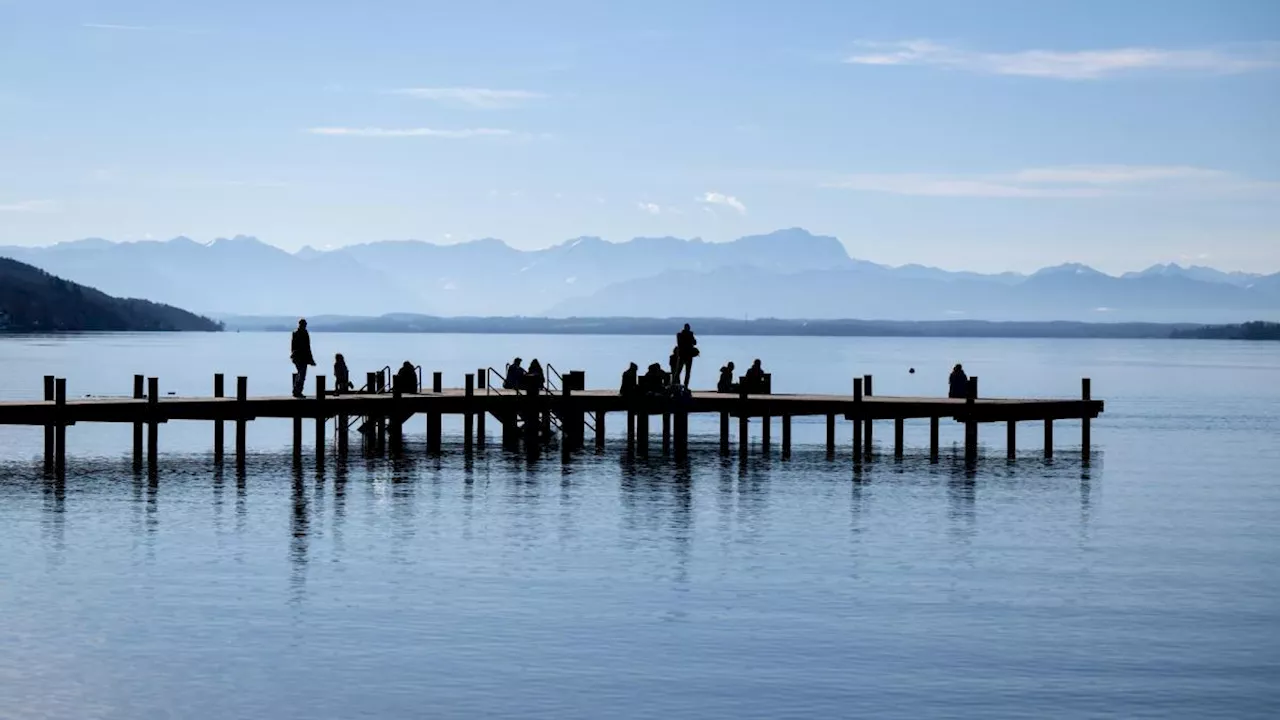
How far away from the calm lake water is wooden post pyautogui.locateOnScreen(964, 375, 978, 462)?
103 inches

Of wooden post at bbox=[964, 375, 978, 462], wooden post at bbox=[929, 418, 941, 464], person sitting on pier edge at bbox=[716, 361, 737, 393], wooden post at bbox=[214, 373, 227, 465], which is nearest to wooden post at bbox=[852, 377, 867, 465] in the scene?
wooden post at bbox=[929, 418, 941, 464]

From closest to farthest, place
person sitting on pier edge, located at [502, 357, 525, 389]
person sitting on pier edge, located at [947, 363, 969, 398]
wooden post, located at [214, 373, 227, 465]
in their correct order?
wooden post, located at [214, 373, 227, 465] → person sitting on pier edge, located at [947, 363, 969, 398] → person sitting on pier edge, located at [502, 357, 525, 389]

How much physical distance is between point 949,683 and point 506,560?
1318 cm

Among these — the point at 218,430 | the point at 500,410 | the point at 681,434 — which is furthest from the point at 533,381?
the point at 218,430

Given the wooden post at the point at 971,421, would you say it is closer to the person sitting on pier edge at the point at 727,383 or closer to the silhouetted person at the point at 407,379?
the person sitting on pier edge at the point at 727,383

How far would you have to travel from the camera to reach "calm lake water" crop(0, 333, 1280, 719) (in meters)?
24.4

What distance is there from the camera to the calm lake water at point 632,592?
2441cm

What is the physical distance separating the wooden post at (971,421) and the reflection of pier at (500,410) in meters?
0.05

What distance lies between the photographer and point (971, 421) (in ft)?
204

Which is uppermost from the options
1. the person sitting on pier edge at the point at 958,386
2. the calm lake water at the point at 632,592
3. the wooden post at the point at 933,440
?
the person sitting on pier edge at the point at 958,386

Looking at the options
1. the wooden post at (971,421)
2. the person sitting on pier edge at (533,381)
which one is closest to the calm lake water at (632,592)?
the wooden post at (971,421)

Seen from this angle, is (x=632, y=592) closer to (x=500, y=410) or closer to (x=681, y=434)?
(x=500, y=410)

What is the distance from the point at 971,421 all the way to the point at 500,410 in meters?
17.1

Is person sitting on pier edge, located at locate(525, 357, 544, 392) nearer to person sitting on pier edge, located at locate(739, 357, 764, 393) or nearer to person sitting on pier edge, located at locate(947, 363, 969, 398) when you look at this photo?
person sitting on pier edge, located at locate(739, 357, 764, 393)
